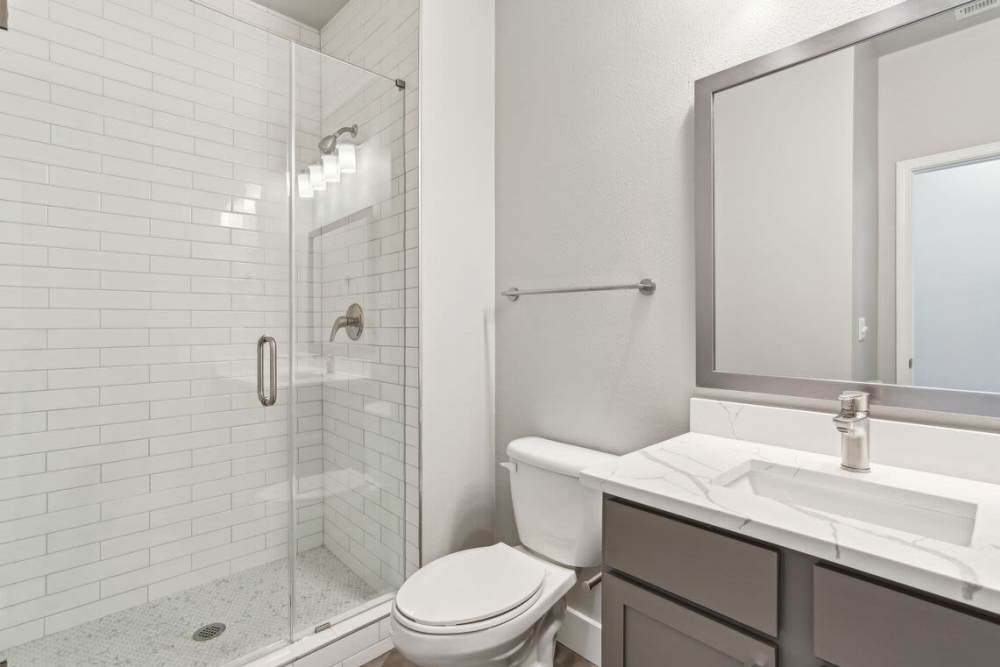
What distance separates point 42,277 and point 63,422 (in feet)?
1.61

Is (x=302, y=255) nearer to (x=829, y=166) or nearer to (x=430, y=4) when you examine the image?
(x=430, y=4)

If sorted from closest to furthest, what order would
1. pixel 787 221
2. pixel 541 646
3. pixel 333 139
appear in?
pixel 787 221 → pixel 541 646 → pixel 333 139

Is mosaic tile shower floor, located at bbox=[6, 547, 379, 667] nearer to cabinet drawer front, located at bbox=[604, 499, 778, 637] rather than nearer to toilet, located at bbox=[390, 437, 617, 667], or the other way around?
toilet, located at bbox=[390, 437, 617, 667]

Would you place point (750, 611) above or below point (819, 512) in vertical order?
below

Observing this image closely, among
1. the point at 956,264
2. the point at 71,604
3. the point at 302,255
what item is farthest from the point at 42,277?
the point at 956,264

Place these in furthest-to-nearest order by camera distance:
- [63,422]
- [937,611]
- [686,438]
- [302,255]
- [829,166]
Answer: [302,255] → [63,422] → [686,438] → [829,166] → [937,611]

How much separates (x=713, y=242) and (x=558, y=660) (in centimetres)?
146

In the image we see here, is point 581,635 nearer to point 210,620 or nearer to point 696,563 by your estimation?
point 696,563

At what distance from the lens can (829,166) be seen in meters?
1.19

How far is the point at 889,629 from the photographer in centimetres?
68

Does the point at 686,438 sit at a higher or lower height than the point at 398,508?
higher

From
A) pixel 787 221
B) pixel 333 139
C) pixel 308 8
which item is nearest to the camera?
pixel 787 221

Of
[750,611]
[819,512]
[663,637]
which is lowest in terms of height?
[663,637]

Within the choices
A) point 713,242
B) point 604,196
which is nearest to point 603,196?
point 604,196
